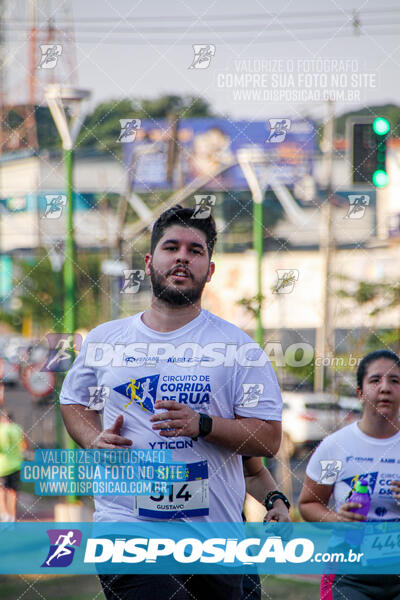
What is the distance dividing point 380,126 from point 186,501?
197 cm

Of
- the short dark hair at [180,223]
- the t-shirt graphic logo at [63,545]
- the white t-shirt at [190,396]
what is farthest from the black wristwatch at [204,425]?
the t-shirt graphic logo at [63,545]

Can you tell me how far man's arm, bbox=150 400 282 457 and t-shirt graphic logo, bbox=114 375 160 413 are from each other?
0.05m

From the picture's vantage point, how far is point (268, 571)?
12.1 ft

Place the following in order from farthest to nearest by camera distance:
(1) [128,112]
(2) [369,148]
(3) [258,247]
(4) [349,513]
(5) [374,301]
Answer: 1. (5) [374,301]
2. (3) [258,247]
3. (1) [128,112]
4. (2) [369,148]
5. (4) [349,513]

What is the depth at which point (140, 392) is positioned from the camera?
3.08 m

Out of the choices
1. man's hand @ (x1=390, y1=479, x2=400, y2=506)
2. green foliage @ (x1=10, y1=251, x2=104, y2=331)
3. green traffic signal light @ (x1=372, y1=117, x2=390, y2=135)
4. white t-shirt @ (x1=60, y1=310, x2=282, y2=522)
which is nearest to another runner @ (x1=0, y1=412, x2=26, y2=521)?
green foliage @ (x1=10, y1=251, x2=104, y2=331)

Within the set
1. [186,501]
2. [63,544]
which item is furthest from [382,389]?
[63,544]

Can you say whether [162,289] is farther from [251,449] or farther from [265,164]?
[265,164]

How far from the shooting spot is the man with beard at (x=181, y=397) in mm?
3074

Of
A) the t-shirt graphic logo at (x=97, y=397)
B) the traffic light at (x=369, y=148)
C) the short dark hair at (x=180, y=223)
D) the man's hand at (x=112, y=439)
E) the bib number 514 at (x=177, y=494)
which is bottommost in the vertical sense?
the bib number 514 at (x=177, y=494)

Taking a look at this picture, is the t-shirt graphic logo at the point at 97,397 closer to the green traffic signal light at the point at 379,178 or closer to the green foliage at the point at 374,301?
the green traffic signal light at the point at 379,178

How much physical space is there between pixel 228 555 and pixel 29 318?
455cm

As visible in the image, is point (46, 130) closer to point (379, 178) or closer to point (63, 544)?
point (379, 178)

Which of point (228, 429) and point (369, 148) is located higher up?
point (369, 148)
